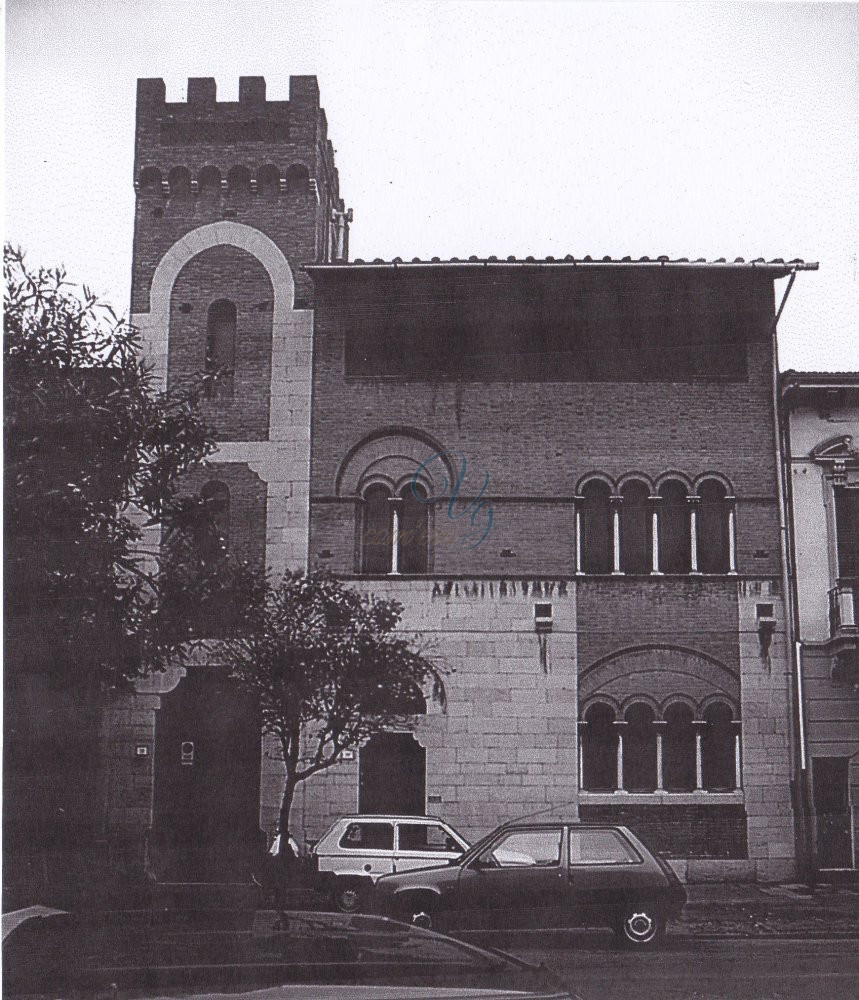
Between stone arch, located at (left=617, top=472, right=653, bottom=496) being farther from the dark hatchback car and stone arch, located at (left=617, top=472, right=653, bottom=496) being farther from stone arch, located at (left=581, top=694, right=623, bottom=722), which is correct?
the dark hatchback car

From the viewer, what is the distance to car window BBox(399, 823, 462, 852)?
21.8 ft

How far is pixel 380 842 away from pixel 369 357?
321 centimetres

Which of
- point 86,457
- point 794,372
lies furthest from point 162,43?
point 794,372

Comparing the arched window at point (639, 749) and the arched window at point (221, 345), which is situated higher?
the arched window at point (221, 345)

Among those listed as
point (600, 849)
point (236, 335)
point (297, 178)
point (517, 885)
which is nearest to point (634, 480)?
point (600, 849)

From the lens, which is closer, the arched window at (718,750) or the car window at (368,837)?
the car window at (368,837)

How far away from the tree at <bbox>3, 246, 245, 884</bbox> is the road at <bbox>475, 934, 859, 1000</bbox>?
2.72 metres

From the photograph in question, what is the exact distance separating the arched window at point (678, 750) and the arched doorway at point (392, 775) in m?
1.54

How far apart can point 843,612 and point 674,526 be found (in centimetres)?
119

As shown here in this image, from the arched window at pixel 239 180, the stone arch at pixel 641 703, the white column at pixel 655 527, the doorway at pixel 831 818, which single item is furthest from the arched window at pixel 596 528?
the arched window at pixel 239 180

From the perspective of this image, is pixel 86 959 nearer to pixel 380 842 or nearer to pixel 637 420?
pixel 380 842

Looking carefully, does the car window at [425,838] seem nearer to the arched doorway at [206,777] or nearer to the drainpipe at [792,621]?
the arched doorway at [206,777]

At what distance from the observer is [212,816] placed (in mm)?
6559

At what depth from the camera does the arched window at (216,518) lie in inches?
266
